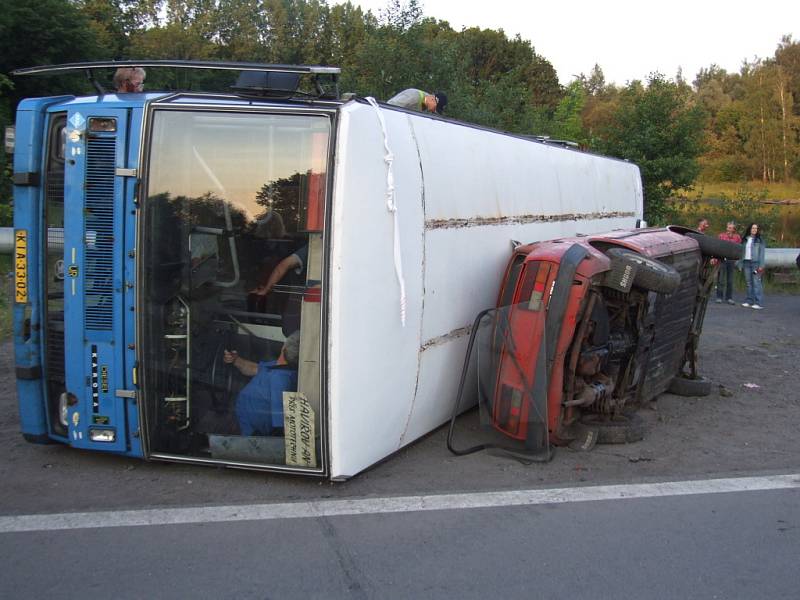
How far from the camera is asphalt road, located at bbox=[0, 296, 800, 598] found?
3.78 meters

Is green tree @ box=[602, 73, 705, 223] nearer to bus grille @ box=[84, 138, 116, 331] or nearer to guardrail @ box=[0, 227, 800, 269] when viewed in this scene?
guardrail @ box=[0, 227, 800, 269]

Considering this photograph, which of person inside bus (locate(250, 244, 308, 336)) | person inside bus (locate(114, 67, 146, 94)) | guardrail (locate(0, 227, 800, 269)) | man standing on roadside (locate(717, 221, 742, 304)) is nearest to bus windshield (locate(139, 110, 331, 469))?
person inside bus (locate(250, 244, 308, 336))

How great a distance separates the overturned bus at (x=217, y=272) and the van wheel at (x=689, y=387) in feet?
12.0

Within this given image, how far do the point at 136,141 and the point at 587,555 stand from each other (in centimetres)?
365

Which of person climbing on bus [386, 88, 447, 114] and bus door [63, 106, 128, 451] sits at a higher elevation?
person climbing on bus [386, 88, 447, 114]

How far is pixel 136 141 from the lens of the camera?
4.70 m

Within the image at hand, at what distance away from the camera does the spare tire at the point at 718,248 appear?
7.18m

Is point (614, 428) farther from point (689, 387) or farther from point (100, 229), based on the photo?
point (100, 229)

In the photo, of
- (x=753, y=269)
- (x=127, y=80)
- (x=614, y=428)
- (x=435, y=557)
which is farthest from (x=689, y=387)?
(x=753, y=269)

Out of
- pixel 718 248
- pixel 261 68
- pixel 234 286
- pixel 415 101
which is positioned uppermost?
pixel 415 101

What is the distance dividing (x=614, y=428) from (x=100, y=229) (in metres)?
4.08

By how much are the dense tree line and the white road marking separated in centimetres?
310

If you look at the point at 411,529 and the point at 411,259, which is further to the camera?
the point at 411,259

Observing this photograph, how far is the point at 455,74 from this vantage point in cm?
1592
